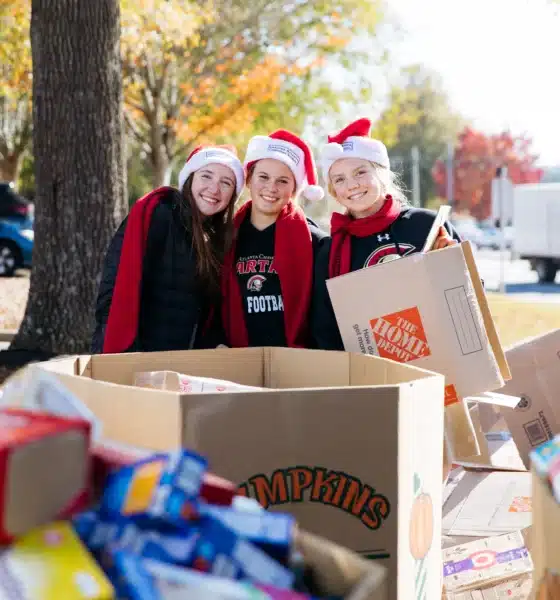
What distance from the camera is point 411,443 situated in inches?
78.6

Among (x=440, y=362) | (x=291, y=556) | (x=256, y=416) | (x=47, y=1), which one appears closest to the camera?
(x=291, y=556)

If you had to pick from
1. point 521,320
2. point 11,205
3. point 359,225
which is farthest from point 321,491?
point 11,205

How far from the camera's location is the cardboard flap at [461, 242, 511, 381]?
2.67 m

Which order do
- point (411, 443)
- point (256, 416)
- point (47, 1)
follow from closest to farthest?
point (256, 416) < point (411, 443) < point (47, 1)

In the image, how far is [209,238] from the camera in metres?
3.38

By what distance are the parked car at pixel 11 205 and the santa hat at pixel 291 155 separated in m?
13.5

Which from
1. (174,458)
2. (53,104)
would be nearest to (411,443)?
(174,458)

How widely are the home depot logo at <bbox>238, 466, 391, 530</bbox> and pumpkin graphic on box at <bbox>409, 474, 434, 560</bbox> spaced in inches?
4.5

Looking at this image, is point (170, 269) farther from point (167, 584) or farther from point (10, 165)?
point (10, 165)

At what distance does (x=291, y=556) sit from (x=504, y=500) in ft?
6.55

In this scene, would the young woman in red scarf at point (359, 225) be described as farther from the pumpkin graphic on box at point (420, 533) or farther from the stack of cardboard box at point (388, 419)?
the pumpkin graphic on box at point (420, 533)

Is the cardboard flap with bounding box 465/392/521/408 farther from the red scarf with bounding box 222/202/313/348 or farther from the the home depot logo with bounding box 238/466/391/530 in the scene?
the the home depot logo with bounding box 238/466/391/530

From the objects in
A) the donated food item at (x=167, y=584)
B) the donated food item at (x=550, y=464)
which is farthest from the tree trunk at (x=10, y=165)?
the donated food item at (x=167, y=584)

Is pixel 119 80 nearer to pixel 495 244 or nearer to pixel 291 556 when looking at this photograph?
pixel 291 556
